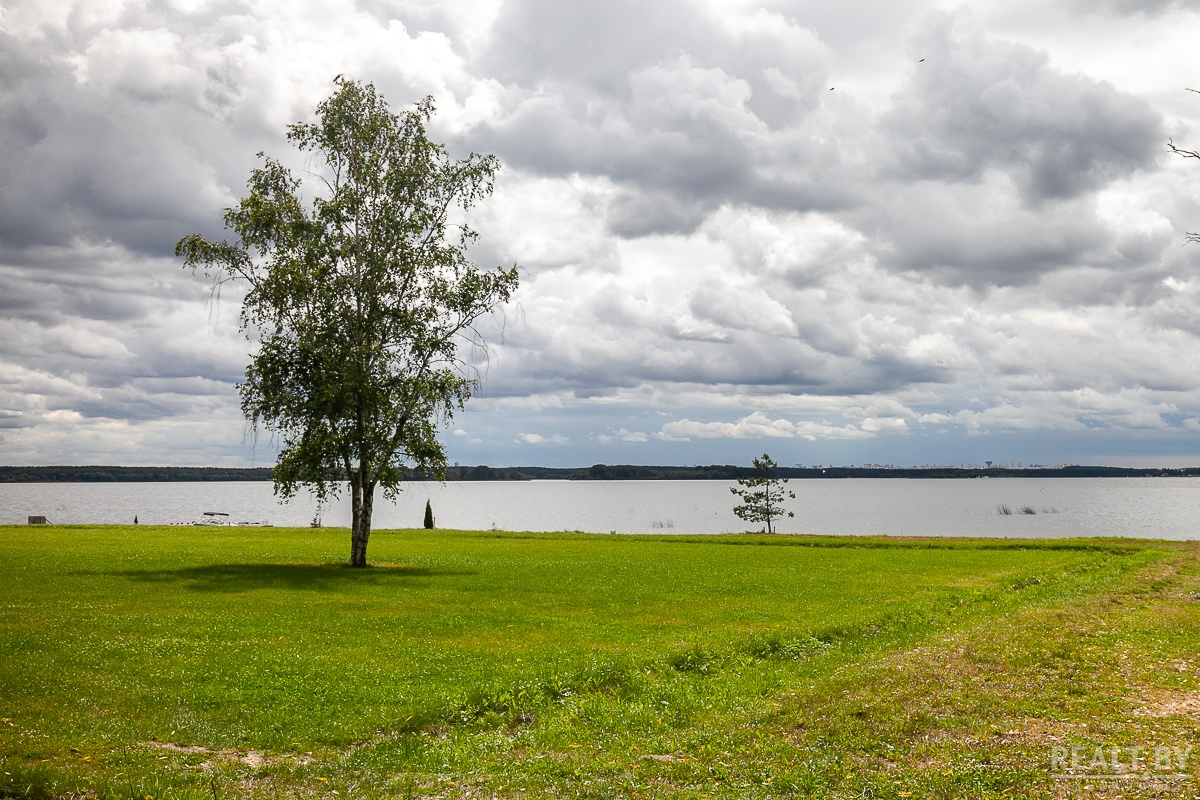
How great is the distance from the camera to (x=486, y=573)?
43219mm

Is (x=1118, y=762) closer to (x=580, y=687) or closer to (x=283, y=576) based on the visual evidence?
(x=580, y=687)

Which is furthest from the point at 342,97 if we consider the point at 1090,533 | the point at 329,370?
the point at 1090,533

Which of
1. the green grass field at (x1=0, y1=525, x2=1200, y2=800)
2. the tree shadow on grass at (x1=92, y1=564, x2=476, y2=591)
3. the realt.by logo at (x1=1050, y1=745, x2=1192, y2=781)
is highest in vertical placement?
the realt.by logo at (x1=1050, y1=745, x2=1192, y2=781)

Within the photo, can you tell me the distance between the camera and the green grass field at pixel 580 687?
12156mm

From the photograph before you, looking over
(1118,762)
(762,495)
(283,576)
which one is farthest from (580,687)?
(762,495)

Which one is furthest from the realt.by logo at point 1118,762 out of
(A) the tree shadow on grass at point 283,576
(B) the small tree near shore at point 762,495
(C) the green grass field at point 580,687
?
(B) the small tree near shore at point 762,495

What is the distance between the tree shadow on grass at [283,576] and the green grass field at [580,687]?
0.44 meters

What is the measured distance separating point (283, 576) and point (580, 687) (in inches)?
1034

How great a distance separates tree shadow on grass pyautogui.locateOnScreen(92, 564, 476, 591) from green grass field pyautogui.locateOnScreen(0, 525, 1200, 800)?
440mm

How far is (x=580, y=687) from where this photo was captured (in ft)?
58.0

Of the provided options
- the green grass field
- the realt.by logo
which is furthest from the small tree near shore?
the realt.by logo

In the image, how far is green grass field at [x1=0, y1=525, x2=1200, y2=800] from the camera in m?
12.2

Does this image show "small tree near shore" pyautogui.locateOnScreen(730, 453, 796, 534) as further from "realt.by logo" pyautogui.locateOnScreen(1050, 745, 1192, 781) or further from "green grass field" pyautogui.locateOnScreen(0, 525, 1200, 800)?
"realt.by logo" pyautogui.locateOnScreen(1050, 745, 1192, 781)

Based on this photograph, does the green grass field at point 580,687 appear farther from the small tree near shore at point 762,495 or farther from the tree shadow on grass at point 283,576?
the small tree near shore at point 762,495
